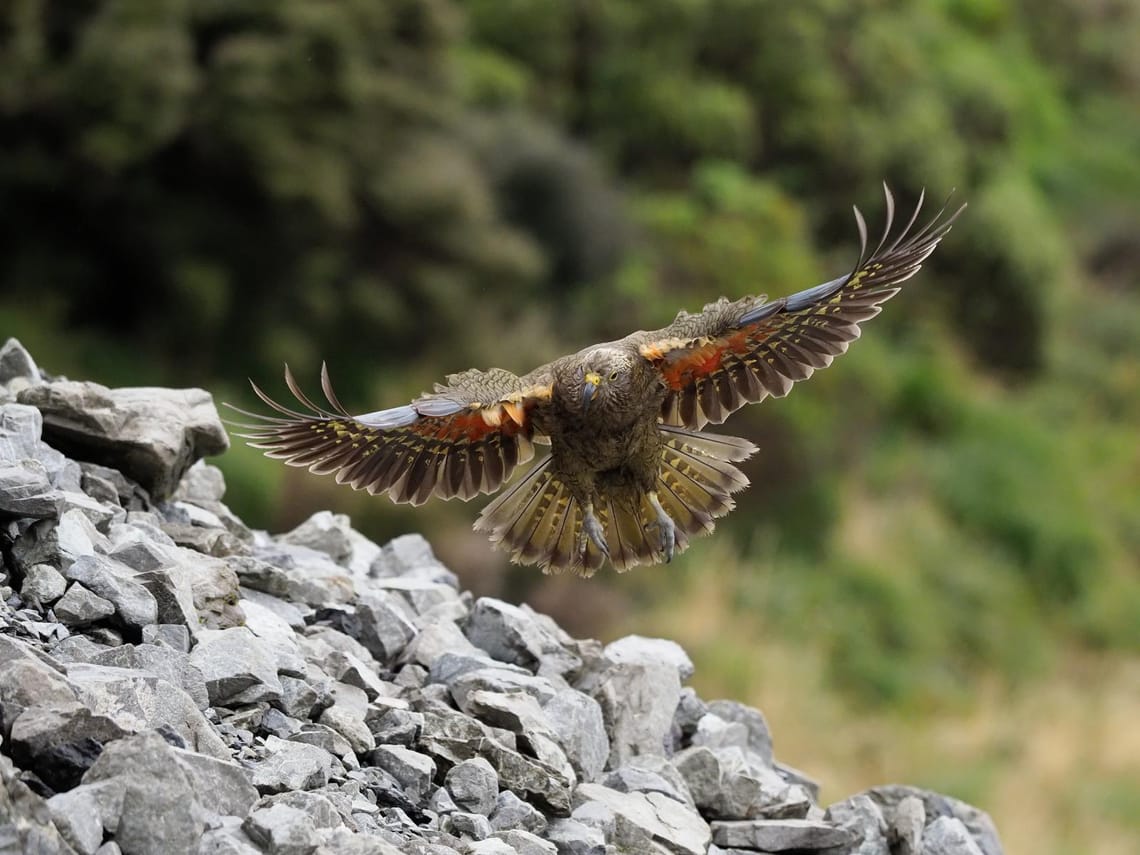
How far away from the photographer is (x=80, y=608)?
5000mm

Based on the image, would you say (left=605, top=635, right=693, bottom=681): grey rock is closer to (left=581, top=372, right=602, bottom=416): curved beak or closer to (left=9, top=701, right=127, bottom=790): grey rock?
(left=581, top=372, right=602, bottom=416): curved beak

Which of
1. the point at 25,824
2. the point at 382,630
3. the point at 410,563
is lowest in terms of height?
the point at 25,824

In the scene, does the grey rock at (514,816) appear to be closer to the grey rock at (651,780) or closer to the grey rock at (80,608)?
the grey rock at (651,780)

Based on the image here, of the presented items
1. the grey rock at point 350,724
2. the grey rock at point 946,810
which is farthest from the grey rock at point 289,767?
the grey rock at point 946,810

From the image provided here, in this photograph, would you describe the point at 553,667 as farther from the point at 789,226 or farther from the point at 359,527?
the point at 789,226

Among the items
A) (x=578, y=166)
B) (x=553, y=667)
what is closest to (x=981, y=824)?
(x=553, y=667)

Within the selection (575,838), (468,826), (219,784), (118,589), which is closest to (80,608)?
(118,589)

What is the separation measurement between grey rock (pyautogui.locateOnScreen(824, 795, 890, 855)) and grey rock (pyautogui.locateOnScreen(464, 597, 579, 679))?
1.22 meters

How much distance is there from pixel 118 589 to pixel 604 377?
2.13m

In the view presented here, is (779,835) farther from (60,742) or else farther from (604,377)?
(60,742)

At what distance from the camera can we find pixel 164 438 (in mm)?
6148

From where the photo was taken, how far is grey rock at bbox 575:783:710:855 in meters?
5.18

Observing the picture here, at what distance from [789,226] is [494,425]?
44.8 ft

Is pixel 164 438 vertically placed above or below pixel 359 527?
below
